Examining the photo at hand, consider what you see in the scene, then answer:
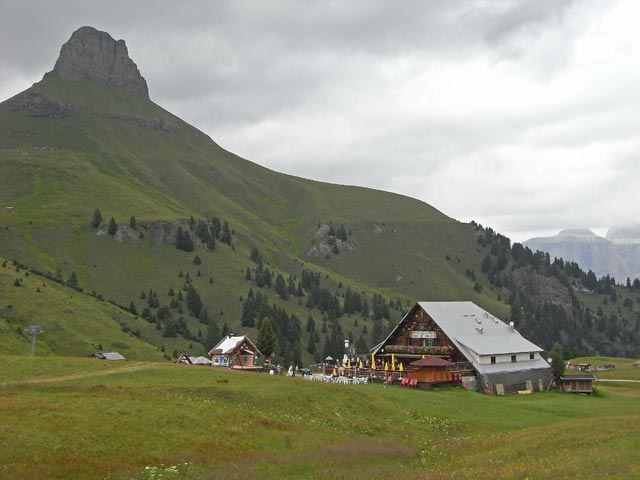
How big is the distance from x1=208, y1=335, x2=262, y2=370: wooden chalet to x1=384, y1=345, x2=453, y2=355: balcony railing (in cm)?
1940

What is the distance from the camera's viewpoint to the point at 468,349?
79438 millimetres

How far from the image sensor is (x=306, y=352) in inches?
7293

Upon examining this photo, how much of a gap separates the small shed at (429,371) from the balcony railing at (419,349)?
11.3 m

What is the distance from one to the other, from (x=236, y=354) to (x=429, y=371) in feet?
109

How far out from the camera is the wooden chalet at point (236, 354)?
297 ft

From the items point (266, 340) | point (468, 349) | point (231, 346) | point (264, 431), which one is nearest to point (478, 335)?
point (468, 349)

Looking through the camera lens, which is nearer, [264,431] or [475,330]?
[264,431]

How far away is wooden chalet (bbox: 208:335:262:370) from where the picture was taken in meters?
90.4

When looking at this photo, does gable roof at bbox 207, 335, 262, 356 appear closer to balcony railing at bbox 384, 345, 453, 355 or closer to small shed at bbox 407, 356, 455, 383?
balcony railing at bbox 384, 345, 453, 355

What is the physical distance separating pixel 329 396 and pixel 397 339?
41.7 metres

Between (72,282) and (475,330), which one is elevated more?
(72,282)

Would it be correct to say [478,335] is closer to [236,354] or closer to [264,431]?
[236,354]

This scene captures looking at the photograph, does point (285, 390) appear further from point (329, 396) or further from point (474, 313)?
point (474, 313)

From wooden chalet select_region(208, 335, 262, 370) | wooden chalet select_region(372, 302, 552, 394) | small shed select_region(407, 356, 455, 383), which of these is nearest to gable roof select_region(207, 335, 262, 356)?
wooden chalet select_region(208, 335, 262, 370)
